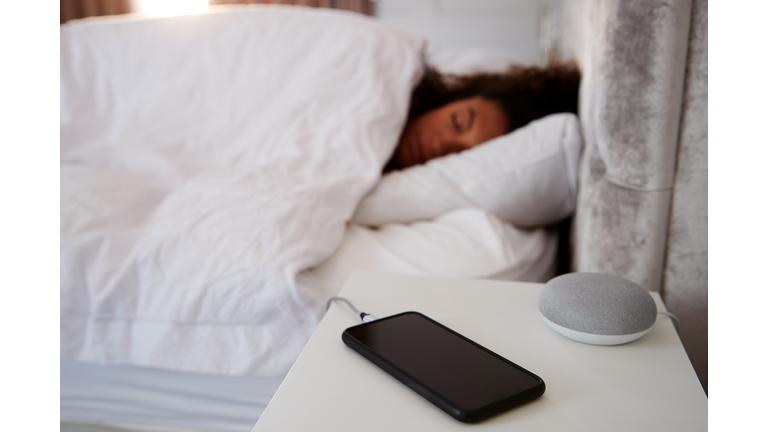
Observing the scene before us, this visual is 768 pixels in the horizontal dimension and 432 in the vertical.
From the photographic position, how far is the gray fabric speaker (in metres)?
0.47

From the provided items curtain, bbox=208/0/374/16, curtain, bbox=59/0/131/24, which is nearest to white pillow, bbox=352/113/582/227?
curtain, bbox=208/0/374/16

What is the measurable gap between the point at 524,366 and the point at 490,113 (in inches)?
35.0

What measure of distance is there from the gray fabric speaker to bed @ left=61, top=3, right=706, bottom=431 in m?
0.23

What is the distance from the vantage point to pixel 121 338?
0.80 metres

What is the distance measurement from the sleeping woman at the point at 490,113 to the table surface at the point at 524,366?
0.71 meters

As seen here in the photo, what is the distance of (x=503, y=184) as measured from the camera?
1.00 metres

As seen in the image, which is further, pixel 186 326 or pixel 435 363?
pixel 186 326

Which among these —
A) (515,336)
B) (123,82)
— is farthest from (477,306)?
(123,82)

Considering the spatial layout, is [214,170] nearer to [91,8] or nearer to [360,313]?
[360,313]

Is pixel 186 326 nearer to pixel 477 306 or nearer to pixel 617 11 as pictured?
pixel 477 306

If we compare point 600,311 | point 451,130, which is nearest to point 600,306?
point 600,311

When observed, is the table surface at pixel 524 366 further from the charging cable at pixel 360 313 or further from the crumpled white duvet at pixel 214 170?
the crumpled white duvet at pixel 214 170
